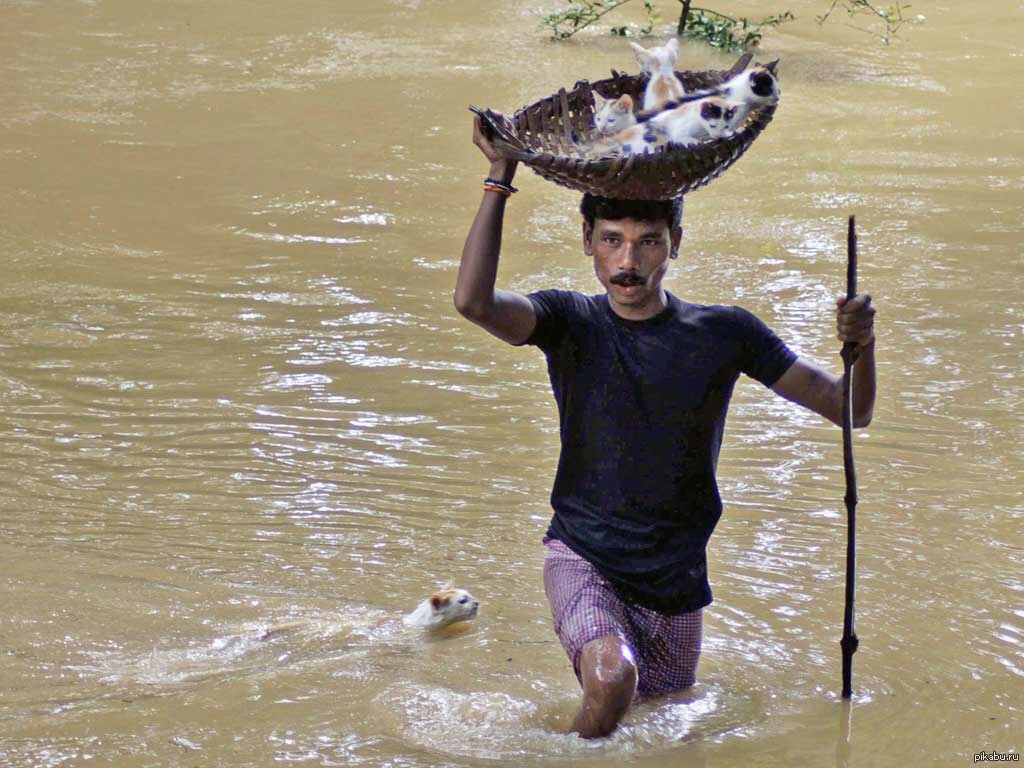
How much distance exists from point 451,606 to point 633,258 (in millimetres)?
1256

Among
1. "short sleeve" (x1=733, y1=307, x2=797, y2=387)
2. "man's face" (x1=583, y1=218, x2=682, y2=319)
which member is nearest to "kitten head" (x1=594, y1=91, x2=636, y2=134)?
"man's face" (x1=583, y1=218, x2=682, y2=319)

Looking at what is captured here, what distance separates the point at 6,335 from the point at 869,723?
13.9 feet

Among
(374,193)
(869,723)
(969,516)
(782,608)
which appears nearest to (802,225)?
(374,193)

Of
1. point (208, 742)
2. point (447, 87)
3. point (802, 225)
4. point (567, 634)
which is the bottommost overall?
point (208, 742)

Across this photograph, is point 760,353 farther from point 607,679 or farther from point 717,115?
point 607,679

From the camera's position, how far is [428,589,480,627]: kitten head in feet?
12.8

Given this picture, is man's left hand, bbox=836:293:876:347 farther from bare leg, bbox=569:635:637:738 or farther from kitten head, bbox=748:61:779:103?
bare leg, bbox=569:635:637:738

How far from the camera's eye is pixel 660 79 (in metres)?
3.37

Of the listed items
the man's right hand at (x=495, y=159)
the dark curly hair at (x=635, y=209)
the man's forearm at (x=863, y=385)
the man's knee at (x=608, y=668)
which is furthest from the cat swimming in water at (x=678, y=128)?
the man's knee at (x=608, y=668)

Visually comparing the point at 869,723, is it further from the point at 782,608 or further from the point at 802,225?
the point at 802,225

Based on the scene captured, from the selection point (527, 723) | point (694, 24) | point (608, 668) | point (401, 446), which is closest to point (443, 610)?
point (527, 723)

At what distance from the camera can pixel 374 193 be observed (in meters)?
8.55

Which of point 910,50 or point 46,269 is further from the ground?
point 910,50

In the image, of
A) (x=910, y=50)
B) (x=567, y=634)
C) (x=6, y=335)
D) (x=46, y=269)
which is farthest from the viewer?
(x=910, y=50)
